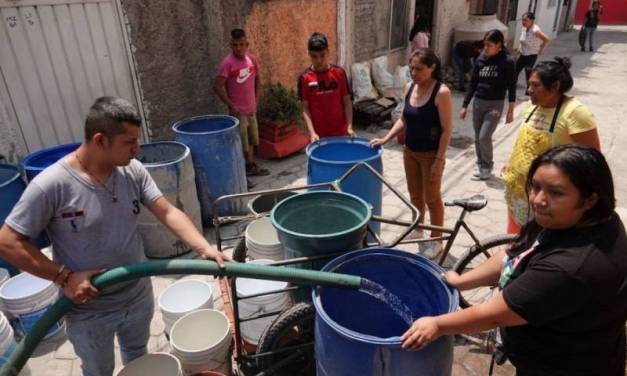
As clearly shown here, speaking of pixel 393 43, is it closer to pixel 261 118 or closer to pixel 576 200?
pixel 261 118

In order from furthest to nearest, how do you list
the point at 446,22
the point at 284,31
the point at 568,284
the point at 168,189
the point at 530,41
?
1. the point at 446,22
2. the point at 530,41
3. the point at 284,31
4. the point at 168,189
5. the point at 568,284

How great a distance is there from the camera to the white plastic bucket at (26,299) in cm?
327

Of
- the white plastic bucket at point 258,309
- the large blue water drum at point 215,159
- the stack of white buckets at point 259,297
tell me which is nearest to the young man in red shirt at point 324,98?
the large blue water drum at point 215,159

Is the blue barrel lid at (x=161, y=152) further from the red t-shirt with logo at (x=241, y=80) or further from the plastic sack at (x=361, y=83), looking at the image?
the plastic sack at (x=361, y=83)

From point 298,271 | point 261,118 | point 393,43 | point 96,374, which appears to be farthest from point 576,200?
point 393,43

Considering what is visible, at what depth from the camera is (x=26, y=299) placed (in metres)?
3.26

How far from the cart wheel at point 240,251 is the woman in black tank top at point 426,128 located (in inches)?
55.5

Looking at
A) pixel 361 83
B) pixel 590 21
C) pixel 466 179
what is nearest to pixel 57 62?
pixel 466 179

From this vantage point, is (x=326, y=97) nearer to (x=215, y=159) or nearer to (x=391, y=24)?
(x=215, y=159)

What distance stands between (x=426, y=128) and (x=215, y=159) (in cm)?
235

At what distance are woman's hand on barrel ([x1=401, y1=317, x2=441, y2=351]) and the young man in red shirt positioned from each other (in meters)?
2.76

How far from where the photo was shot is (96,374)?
2.39m

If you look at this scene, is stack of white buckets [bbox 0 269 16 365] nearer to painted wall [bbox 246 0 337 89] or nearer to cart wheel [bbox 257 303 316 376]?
cart wheel [bbox 257 303 316 376]

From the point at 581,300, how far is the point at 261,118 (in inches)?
229
